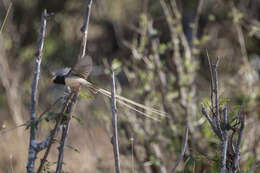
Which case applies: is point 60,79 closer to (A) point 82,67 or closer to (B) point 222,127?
(A) point 82,67

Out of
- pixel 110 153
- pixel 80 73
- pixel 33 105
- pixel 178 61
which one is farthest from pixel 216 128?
pixel 110 153

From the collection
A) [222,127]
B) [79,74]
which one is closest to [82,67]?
[79,74]

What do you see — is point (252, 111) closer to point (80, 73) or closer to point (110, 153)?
point (80, 73)

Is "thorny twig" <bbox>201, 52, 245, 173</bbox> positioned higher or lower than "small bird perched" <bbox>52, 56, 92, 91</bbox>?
lower

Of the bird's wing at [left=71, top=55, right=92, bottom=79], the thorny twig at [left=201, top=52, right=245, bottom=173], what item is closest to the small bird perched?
the bird's wing at [left=71, top=55, right=92, bottom=79]

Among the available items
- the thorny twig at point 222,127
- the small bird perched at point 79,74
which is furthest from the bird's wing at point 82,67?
the thorny twig at point 222,127

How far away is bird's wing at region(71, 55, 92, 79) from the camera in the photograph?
40.7 inches

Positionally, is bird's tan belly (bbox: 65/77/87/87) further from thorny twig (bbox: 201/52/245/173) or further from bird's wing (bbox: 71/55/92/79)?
thorny twig (bbox: 201/52/245/173)

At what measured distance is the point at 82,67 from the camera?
1046mm

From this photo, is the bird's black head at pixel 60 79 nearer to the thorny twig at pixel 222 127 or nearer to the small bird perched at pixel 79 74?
the small bird perched at pixel 79 74

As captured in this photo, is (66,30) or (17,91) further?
(66,30)

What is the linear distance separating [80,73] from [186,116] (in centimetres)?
153

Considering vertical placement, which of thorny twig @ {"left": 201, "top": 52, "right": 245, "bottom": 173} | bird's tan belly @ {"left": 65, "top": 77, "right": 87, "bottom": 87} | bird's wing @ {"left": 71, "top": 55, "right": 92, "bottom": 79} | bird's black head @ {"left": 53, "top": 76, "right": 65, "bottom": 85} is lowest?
thorny twig @ {"left": 201, "top": 52, "right": 245, "bottom": 173}

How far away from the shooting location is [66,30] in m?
6.90
